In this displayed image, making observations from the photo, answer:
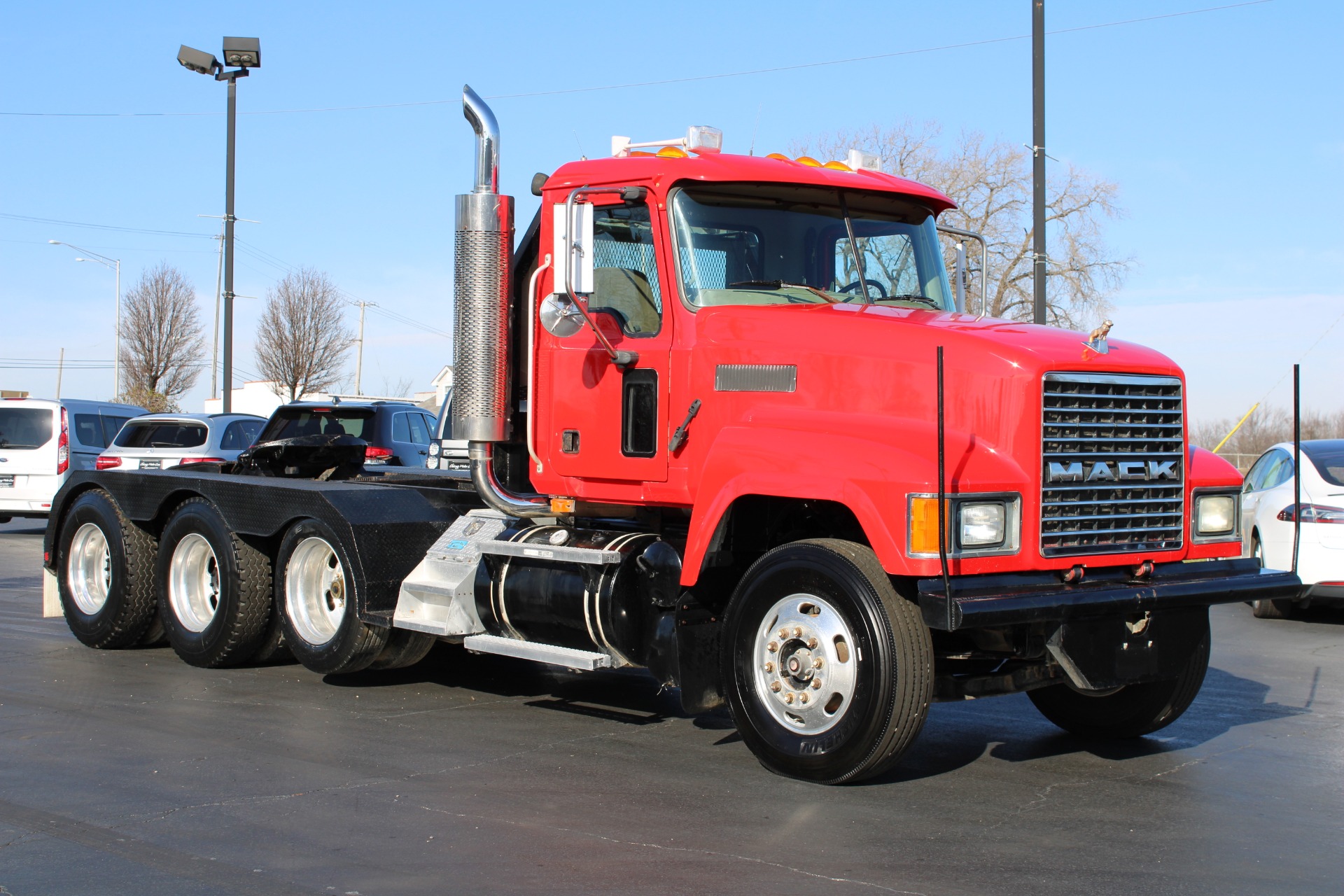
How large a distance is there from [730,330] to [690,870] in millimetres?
2800

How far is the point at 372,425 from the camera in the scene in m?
16.5

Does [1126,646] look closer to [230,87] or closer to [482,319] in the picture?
[482,319]

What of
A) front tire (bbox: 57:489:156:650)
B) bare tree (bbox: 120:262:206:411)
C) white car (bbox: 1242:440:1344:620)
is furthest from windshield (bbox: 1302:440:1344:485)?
bare tree (bbox: 120:262:206:411)

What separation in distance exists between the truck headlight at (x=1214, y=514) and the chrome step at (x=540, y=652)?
301 cm

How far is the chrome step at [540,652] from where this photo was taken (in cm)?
687

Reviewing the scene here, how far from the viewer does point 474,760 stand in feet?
21.4

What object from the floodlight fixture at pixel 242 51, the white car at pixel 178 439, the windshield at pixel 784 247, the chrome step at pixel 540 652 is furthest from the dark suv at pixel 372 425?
the floodlight fixture at pixel 242 51

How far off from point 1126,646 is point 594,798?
2472 mm

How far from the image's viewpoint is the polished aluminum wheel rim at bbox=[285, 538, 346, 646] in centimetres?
863

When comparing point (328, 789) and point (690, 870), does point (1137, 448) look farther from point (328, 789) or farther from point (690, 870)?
point (328, 789)

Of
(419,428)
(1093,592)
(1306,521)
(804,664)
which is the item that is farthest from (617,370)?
(419,428)

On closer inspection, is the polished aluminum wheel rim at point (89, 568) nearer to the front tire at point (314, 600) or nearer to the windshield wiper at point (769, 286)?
the front tire at point (314, 600)

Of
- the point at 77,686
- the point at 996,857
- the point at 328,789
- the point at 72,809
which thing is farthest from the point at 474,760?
the point at 77,686

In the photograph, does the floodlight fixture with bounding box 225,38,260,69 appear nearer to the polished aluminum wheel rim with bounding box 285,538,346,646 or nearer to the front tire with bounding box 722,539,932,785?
the polished aluminum wheel rim with bounding box 285,538,346,646
